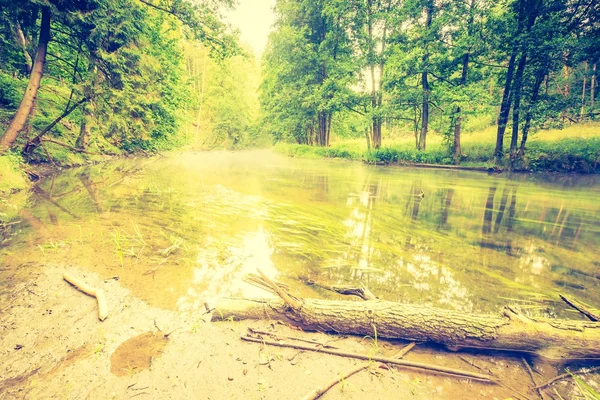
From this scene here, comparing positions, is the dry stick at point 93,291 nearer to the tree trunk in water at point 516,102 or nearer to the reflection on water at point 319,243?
the reflection on water at point 319,243

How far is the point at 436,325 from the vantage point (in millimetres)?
2418

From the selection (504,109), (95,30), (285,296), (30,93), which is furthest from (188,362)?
(504,109)

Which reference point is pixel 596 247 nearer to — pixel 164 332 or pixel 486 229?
pixel 486 229

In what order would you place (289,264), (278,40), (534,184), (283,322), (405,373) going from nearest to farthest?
(405,373) < (283,322) < (289,264) < (534,184) < (278,40)

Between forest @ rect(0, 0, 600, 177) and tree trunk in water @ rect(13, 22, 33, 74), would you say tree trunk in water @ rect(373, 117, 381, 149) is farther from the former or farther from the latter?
tree trunk in water @ rect(13, 22, 33, 74)

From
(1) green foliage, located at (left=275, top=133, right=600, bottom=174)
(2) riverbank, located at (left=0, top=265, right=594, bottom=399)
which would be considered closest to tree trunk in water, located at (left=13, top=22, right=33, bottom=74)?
(2) riverbank, located at (left=0, top=265, right=594, bottom=399)

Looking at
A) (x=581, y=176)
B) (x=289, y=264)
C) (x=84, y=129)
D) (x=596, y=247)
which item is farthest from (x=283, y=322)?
(x=581, y=176)

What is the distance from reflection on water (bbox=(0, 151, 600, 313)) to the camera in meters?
3.49

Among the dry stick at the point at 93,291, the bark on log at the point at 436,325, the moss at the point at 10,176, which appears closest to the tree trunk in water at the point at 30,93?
the moss at the point at 10,176

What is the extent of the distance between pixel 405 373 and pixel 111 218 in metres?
6.48

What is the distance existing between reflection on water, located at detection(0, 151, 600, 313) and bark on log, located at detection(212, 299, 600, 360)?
639mm

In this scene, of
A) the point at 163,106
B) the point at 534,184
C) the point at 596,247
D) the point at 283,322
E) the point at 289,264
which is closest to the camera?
the point at 283,322

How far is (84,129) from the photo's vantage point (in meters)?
14.3

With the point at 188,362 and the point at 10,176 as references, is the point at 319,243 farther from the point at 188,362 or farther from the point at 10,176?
the point at 10,176
